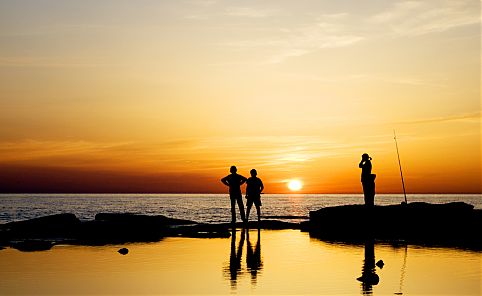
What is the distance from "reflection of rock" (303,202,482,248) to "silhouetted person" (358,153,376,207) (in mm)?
534

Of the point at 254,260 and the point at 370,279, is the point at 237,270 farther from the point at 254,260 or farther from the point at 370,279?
the point at 370,279

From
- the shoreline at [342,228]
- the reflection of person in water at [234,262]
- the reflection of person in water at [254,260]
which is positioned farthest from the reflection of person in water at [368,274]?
the shoreline at [342,228]

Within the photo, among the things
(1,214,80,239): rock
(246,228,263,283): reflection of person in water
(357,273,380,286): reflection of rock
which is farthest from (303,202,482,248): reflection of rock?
(1,214,80,239): rock

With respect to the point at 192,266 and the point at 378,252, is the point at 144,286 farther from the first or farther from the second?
the point at 378,252

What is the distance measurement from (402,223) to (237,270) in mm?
13330

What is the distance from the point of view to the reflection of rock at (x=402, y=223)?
2426 cm

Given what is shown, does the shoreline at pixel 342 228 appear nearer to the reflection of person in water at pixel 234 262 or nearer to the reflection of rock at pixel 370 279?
the reflection of person in water at pixel 234 262

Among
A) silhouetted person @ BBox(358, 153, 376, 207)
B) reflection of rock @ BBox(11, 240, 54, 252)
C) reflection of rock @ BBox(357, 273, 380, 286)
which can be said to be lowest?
reflection of rock @ BBox(357, 273, 380, 286)

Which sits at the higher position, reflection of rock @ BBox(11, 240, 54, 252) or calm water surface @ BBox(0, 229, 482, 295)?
reflection of rock @ BBox(11, 240, 54, 252)

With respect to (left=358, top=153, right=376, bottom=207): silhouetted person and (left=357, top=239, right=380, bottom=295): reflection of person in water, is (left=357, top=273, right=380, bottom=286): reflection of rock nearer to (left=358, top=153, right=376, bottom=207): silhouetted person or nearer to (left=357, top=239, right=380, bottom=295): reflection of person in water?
(left=357, top=239, right=380, bottom=295): reflection of person in water

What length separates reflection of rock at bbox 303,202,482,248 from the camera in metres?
24.3

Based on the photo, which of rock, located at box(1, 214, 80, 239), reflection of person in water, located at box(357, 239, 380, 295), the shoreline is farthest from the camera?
rock, located at box(1, 214, 80, 239)

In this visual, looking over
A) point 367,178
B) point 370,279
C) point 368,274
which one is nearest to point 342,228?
point 367,178

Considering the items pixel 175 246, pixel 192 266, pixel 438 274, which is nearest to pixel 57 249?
pixel 175 246
